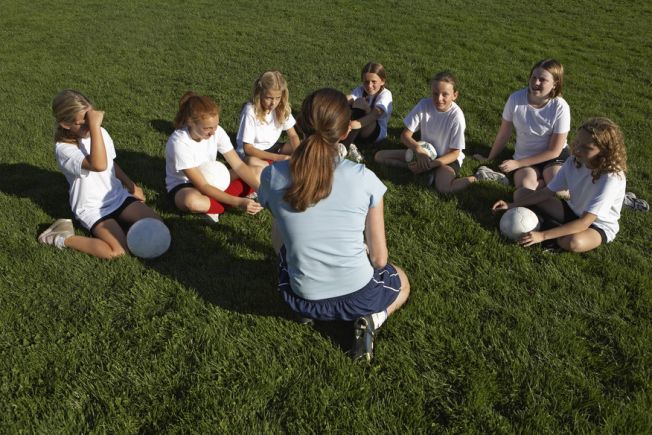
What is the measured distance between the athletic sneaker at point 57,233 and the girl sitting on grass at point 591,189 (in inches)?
167

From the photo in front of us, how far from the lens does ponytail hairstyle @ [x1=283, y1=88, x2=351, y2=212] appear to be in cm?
264

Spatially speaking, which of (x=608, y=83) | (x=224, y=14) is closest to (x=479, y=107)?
(x=608, y=83)

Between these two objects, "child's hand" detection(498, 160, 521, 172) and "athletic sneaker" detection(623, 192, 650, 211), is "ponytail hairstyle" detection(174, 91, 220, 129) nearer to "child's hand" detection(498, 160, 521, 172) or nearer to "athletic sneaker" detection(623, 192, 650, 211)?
"child's hand" detection(498, 160, 521, 172)

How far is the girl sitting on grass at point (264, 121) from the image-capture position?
213 inches

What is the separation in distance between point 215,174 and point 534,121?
389 cm

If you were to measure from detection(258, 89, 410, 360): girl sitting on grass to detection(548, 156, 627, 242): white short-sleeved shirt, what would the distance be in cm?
214

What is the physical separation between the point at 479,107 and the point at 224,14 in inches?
413

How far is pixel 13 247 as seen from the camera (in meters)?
4.37

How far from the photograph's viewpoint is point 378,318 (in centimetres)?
332

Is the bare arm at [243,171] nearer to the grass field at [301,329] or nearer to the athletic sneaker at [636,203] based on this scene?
the grass field at [301,329]

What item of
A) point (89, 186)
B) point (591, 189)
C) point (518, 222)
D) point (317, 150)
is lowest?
point (89, 186)

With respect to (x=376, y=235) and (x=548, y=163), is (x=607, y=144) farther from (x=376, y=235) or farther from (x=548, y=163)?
(x=376, y=235)

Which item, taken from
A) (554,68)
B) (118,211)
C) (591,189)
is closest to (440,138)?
(554,68)

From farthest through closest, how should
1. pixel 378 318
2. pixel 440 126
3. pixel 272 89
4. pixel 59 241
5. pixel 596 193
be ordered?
pixel 440 126 → pixel 272 89 → pixel 59 241 → pixel 596 193 → pixel 378 318
